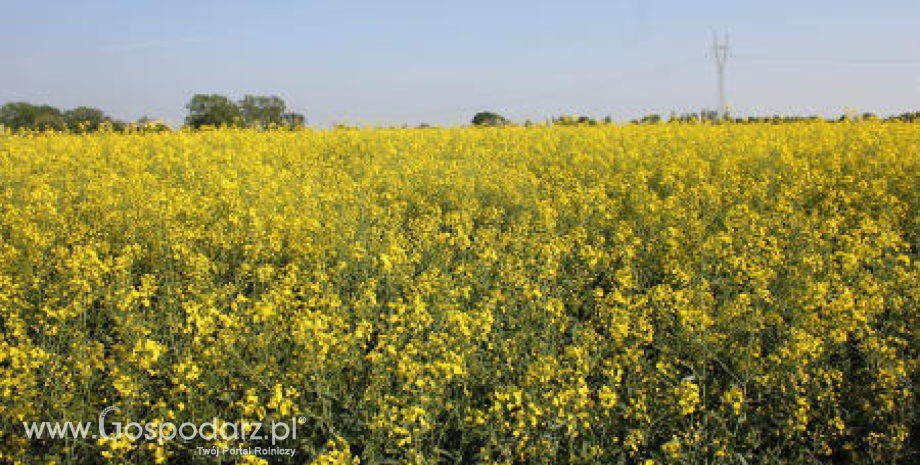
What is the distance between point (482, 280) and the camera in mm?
3762

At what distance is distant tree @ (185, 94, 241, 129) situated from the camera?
31.9m

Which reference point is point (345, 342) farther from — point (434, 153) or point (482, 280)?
point (434, 153)

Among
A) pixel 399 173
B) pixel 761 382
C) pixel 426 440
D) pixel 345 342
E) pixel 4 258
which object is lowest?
pixel 426 440

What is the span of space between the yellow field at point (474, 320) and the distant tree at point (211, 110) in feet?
84.7

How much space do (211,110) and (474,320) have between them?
36361 mm

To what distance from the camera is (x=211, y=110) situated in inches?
1384

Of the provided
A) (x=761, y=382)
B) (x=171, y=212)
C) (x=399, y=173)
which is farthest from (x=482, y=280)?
(x=399, y=173)

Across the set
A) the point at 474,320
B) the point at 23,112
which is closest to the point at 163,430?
the point at 474,320

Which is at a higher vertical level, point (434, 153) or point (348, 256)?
point (434, 153)

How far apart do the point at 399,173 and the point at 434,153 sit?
85.4 inches

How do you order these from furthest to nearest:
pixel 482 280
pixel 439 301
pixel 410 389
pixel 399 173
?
1. pixel 399 173
2. pixel 482 280
3. pixel 439 301
4. pixel 410 389

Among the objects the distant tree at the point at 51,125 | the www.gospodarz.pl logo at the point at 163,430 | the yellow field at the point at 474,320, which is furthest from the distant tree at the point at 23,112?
the www.gospodarz.pl logo at the point at 163,430

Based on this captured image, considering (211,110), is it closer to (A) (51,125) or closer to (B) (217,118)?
(B) (217,118)

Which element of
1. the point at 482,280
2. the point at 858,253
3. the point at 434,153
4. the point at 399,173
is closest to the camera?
the point at 482,280
